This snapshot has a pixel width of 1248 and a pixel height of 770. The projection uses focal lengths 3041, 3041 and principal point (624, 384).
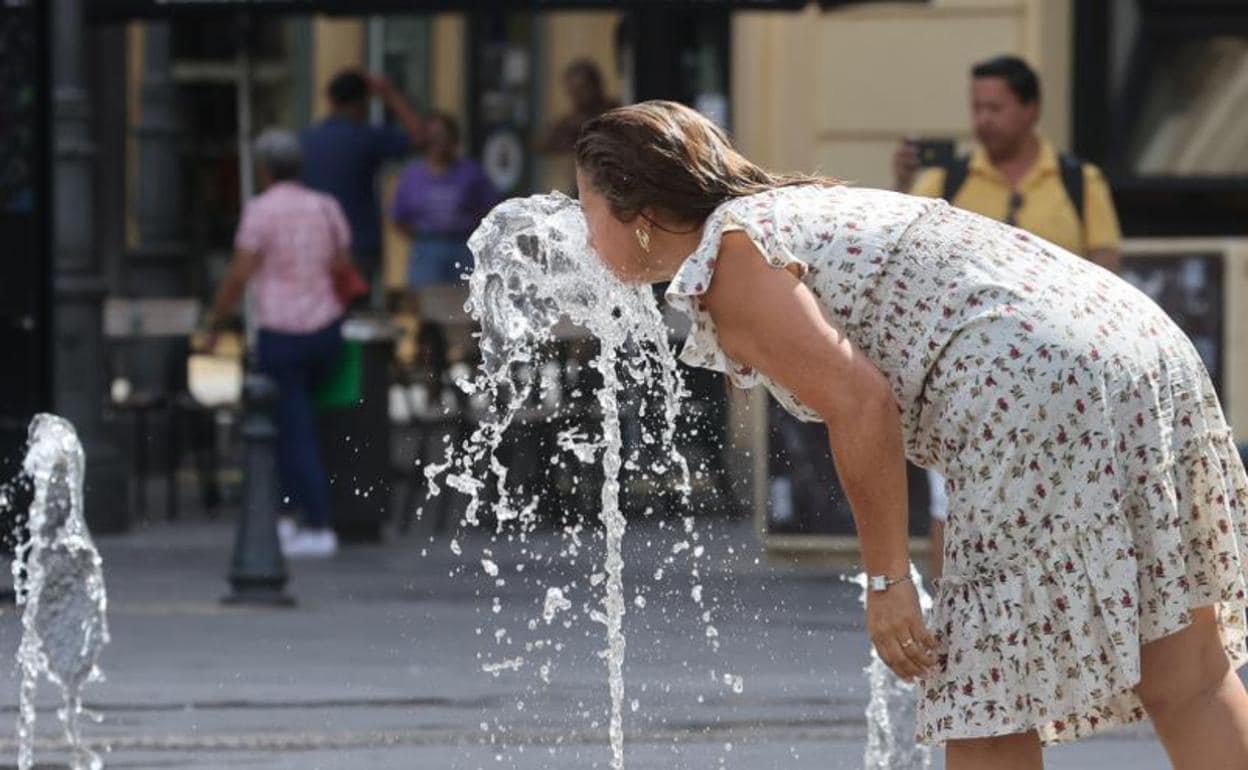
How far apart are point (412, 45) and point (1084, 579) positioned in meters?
18.3

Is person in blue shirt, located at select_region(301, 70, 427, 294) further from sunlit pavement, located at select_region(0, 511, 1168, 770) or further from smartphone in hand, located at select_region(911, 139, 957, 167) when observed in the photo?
smartphone in hand, located at select_region(911, 139, 957, 167)

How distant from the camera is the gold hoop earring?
4.58 metres

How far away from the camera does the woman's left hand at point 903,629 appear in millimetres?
4430

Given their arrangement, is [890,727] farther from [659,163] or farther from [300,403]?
[300,403]

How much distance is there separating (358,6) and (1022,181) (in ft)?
10.2

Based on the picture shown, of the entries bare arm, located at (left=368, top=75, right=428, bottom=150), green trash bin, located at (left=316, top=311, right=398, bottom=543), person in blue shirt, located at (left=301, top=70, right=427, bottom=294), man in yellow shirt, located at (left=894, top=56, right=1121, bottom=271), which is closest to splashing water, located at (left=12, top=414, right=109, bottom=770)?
man in yellow shirt, located at (left=894, top=56, right=1121, bottom=271)

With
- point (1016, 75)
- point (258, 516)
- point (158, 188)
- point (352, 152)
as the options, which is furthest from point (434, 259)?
point (158, 188)

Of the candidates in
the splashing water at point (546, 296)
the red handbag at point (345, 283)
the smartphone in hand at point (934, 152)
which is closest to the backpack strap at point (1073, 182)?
the smartphone in hand at point (934, 152)

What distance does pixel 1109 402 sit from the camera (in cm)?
445

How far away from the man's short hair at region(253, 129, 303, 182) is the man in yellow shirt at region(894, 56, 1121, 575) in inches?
148

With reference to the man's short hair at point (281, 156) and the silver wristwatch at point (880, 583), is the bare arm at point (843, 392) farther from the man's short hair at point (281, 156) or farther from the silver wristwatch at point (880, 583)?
the man's short hair at point (281, 156)

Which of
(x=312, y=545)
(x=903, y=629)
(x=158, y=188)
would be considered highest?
(x=158, y=188)

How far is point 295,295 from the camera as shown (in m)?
12.3

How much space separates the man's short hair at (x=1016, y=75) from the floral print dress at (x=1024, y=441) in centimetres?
460
